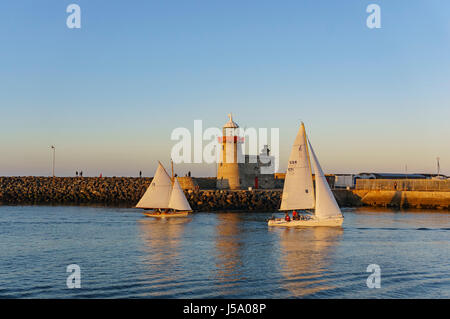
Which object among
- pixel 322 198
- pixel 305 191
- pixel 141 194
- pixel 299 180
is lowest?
pixel 141 194

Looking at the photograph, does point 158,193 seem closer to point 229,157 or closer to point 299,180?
point 229,157

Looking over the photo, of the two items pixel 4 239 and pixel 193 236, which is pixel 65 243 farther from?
pixel 193 236

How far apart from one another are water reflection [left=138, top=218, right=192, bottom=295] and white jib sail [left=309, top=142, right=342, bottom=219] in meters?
10.2

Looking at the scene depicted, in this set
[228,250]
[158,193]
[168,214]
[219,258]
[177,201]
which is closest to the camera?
[219,258]

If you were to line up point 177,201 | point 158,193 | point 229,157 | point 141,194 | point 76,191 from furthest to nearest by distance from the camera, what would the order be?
point 76,191
point 141,194
point 229,157
point 158,193
point 177,201

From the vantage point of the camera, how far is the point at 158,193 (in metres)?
49.6

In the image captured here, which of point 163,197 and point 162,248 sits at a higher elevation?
point 163,197

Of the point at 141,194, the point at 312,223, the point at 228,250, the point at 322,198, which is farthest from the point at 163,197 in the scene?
the point at 228,250

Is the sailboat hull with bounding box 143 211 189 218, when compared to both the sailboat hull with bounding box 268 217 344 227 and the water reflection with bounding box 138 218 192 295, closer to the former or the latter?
the water reflection with bounding box 138 218 192 295

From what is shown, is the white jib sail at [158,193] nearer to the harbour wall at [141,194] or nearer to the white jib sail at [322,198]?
the harbour wall at [141,194]

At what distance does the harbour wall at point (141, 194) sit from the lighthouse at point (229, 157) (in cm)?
232

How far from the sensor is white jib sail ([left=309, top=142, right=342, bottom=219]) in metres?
38.2

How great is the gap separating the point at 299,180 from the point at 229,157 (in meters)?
20.6
